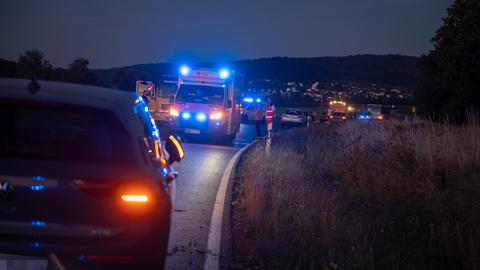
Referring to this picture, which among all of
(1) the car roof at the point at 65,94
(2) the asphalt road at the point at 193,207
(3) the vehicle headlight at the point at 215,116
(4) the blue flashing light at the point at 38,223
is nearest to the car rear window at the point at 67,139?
(1) the car roof at the point at 65,94

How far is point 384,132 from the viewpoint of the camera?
18.1m

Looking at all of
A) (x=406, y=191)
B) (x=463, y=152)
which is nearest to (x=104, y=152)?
(x=406, y=191)

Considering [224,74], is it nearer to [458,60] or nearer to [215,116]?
[215,116]

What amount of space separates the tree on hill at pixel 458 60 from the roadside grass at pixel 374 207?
17.7 m

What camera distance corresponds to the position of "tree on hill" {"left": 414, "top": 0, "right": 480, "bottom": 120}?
3250cm

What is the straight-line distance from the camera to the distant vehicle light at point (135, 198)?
4.38 metres

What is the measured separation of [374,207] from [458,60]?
81.2ft

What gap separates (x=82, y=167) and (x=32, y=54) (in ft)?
161

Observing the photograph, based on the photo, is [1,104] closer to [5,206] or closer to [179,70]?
[5,206]

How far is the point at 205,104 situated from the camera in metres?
25.7

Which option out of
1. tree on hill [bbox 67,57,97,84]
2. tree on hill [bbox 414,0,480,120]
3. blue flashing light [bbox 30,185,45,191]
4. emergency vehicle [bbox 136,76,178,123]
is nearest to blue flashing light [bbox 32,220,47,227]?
blue flashing light [bbox 30,185,45,191]

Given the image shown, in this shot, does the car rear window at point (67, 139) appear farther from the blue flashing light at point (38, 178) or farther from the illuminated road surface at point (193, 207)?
the illuminated road surface at point (193, 207)

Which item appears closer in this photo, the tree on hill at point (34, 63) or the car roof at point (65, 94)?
the car roof at point (65, 94)

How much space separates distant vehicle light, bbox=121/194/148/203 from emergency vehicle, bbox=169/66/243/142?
2071 centimetres
